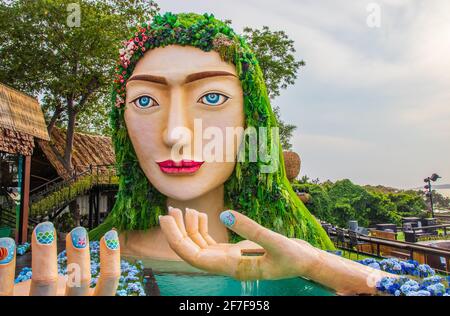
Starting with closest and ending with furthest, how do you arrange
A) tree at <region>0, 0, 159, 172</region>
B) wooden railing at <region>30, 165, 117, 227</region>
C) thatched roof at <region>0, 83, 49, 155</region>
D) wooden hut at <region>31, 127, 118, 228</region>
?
thatched roof at <region>0, 83, 49, 155</region>
wooden railing at <region>30, 165, 117, 227</region>
wooden hut at <region>31, 127, 118, 228</region>
tree at <region>0, 0, 159, 172</region>

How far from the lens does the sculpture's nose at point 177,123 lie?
187 inches

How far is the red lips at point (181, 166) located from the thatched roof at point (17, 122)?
422 centimetres

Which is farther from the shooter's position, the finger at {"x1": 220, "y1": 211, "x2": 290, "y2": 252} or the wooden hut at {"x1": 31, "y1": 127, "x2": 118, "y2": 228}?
the wooden hut at {"x1": 31, "y1": 127, "x2": 118, "y2": 228}

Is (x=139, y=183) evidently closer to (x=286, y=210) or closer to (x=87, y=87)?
(x=286, y=210)

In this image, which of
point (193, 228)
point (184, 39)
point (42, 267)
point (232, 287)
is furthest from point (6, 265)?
point (184, 39)

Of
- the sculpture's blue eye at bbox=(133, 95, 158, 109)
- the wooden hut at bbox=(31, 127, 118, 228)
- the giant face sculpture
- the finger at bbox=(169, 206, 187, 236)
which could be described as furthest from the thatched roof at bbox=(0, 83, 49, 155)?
the finger at bbox=(169, 206, 187, 236)

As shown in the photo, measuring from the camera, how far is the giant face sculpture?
15.9ft

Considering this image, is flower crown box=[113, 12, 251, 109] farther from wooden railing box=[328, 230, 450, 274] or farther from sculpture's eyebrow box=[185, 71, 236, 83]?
wooden railing box=[328, 230, 450, 274]

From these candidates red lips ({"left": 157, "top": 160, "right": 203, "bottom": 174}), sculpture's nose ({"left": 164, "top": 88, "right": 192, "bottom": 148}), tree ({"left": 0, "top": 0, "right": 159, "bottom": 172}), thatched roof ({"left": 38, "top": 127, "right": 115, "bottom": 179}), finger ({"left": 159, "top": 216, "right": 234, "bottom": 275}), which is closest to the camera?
finger ({"left": 159, "top": 216, "right": 234, "bottom": 275})

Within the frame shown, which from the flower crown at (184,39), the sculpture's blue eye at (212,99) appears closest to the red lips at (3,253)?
the sculpture's blue eye at (212,99)

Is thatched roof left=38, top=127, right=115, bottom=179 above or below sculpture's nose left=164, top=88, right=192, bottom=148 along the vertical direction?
above

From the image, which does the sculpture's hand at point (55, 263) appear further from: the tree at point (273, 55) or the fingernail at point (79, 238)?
the tree at point (273, 55)

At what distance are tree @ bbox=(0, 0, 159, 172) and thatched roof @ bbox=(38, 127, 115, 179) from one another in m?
0.51
